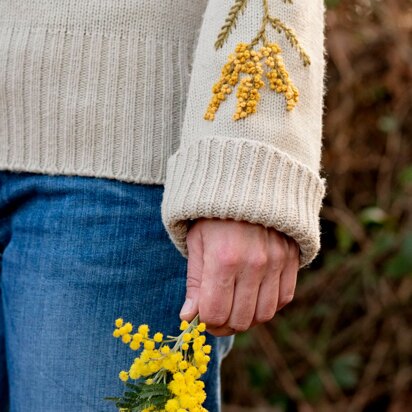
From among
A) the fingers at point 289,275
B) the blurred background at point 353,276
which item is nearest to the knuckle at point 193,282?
the fingers at point 289,275

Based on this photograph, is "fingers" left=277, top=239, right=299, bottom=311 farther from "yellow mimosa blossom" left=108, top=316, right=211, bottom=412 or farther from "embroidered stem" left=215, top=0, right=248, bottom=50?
"embroidered stem" left=215, top=0, right=248, bottom=50

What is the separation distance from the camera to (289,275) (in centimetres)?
89

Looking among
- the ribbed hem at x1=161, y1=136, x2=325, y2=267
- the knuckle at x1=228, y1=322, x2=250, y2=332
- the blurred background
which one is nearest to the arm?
the ribbed hem at x1=161, y1=136, x2=325, y2=267

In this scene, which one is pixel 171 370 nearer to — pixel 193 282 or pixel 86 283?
pixel 193 282

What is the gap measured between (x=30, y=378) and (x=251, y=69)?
0.54 meters

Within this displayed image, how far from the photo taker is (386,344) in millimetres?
2561

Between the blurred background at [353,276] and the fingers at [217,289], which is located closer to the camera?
the fingers at [217,289]

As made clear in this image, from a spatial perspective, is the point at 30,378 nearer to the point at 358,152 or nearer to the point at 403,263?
the point at 403,263

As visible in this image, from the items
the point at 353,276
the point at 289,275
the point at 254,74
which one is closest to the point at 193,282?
the point at 289,275

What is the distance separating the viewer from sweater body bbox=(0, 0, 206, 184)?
1.00 metres

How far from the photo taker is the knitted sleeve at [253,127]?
83cm

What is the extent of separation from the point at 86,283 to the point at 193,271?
18 cm

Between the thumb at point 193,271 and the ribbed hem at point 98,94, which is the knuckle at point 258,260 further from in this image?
the ribbed hem at point 98,94

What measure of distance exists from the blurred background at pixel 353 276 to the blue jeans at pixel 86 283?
1.52 metres
